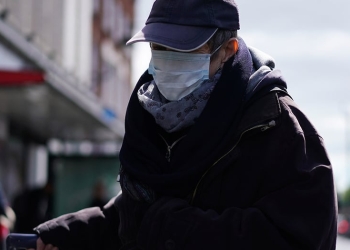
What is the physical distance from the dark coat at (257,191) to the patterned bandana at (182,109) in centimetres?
4

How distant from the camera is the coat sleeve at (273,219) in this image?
2.14 metres

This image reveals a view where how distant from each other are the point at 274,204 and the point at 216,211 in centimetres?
18

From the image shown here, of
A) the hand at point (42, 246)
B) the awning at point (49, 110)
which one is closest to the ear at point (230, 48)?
the hand at point (42, 246)

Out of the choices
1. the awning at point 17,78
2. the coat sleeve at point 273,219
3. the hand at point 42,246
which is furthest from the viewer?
the awning at point 17,78

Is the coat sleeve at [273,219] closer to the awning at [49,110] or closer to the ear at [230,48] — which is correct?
the ear at [230,48]

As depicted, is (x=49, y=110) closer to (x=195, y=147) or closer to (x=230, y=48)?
(x=230, y=48)

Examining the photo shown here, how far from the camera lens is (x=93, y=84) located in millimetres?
29516

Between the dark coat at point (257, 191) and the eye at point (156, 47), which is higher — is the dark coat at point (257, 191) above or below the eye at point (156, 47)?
below

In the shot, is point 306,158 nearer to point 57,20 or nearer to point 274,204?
point 274,204

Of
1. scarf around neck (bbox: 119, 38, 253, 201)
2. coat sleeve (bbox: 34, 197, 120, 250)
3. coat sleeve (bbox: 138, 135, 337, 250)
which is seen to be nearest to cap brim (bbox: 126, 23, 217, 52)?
scarf around neck (bbox: 119, 38, 253, 201)

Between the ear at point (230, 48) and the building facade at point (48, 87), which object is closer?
the ear at point (230, 48)

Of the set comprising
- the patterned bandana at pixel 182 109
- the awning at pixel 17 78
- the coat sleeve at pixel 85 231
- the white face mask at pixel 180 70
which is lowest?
the awning at pixel 17 78

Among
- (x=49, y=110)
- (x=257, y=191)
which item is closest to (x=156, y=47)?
(x=257, y=191)

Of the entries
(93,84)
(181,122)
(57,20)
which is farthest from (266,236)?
(93,84)
